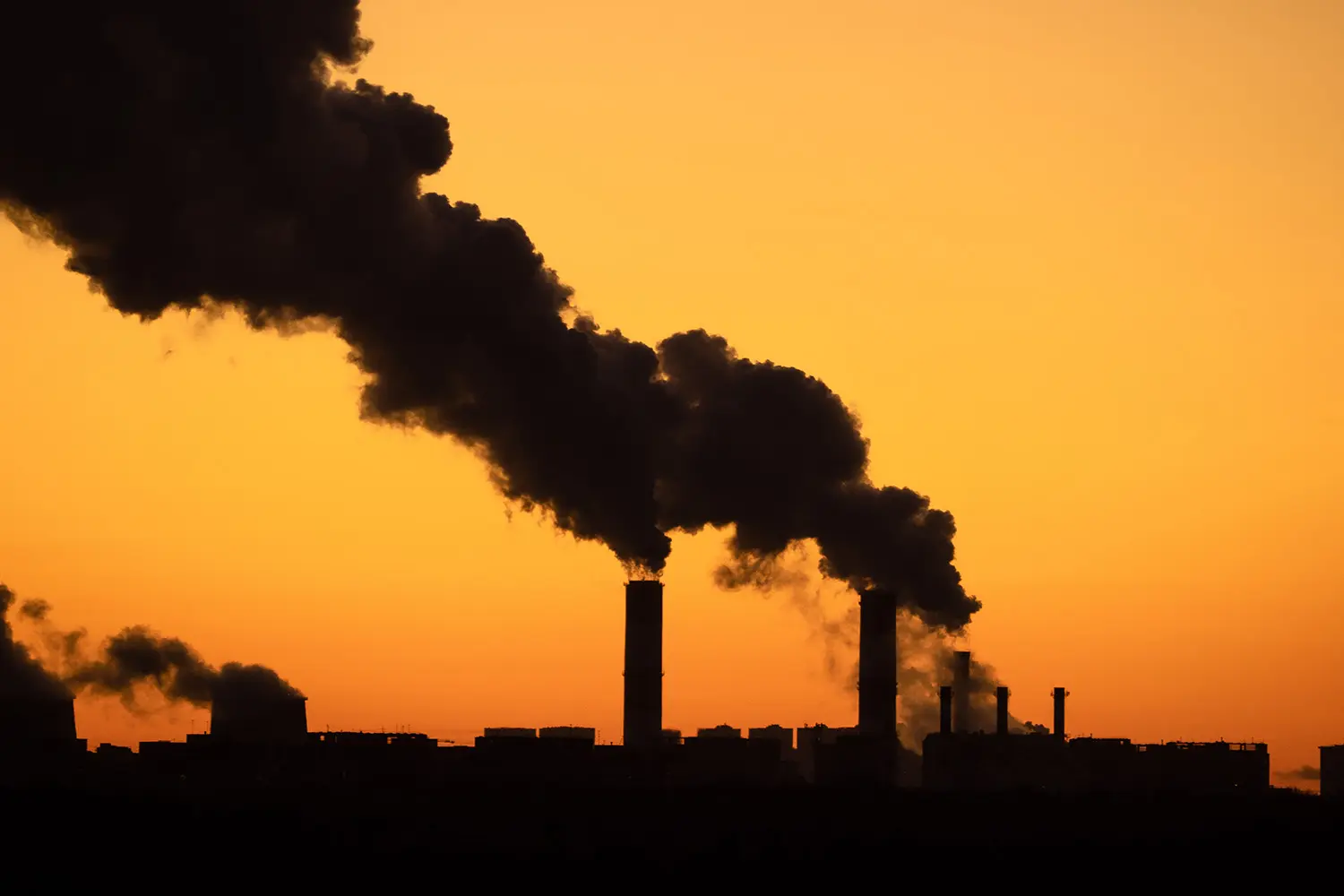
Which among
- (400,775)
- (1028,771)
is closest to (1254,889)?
(1028,771)

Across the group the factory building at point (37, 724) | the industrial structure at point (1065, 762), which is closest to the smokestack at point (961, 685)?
the industrial structure at point (1065, 762)

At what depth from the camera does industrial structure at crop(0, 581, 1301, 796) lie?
9481cm

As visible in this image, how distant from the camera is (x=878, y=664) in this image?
10025 cm

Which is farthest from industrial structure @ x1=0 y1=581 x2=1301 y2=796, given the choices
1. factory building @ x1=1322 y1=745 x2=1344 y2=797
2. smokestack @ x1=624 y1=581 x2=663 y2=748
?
factory building @ x1=1322 y1=745 x2=1344 y2=797

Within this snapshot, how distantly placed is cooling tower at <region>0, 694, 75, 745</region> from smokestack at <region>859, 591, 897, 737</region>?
32.4 m

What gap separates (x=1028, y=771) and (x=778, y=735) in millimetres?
37775

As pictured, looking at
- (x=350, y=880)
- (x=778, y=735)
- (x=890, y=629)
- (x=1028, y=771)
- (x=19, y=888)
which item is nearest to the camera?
(x=19, y=888)

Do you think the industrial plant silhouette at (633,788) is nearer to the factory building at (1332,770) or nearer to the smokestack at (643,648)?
the smokestack at (643,648)

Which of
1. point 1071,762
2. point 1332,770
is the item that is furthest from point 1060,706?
point 1332,770

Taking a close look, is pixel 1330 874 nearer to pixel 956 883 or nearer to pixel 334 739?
pixel 956 883

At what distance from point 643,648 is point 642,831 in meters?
7.00

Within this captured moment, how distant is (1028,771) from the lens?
11306cm

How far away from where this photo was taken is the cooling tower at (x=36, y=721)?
94875 mm

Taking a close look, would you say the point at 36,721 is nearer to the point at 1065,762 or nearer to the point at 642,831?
the point at 642,831
